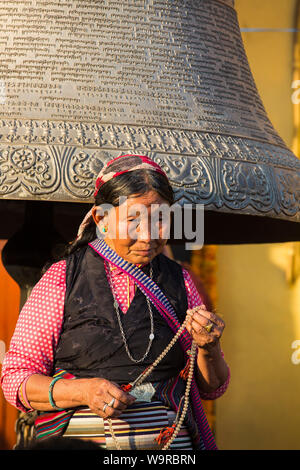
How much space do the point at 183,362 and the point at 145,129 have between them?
65 cm

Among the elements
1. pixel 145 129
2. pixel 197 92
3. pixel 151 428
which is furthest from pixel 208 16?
pixel 151 428

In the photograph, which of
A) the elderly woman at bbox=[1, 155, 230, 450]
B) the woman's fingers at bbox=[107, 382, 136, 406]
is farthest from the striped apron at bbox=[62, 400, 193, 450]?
the woman's fingers at bbox=[107, 382, 136, 406]

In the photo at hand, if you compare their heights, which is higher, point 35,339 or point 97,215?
point 97,215

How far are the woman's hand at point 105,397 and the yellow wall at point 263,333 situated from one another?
322cm

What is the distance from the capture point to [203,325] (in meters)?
1.74

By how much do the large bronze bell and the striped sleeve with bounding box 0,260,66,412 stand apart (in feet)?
1.14

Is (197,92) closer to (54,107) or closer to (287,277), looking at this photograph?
(54,107)

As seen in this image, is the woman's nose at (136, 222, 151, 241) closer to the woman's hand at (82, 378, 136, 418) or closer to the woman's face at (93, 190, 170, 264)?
the woman's face at (93, 190, 170, 264)

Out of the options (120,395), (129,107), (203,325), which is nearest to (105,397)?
(120,395)

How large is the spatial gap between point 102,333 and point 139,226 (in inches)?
9.6

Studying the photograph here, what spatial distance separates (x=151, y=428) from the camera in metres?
1.78

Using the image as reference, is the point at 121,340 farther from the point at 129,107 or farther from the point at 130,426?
the point at 129,107

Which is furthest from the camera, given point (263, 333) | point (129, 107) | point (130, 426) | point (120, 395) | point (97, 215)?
point (263, 333)

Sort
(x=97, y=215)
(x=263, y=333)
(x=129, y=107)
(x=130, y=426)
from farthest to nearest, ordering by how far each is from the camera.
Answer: (x=263, y=333) < (x=129, y=107) < (x=97, y=215) < (x=130, y=426)
